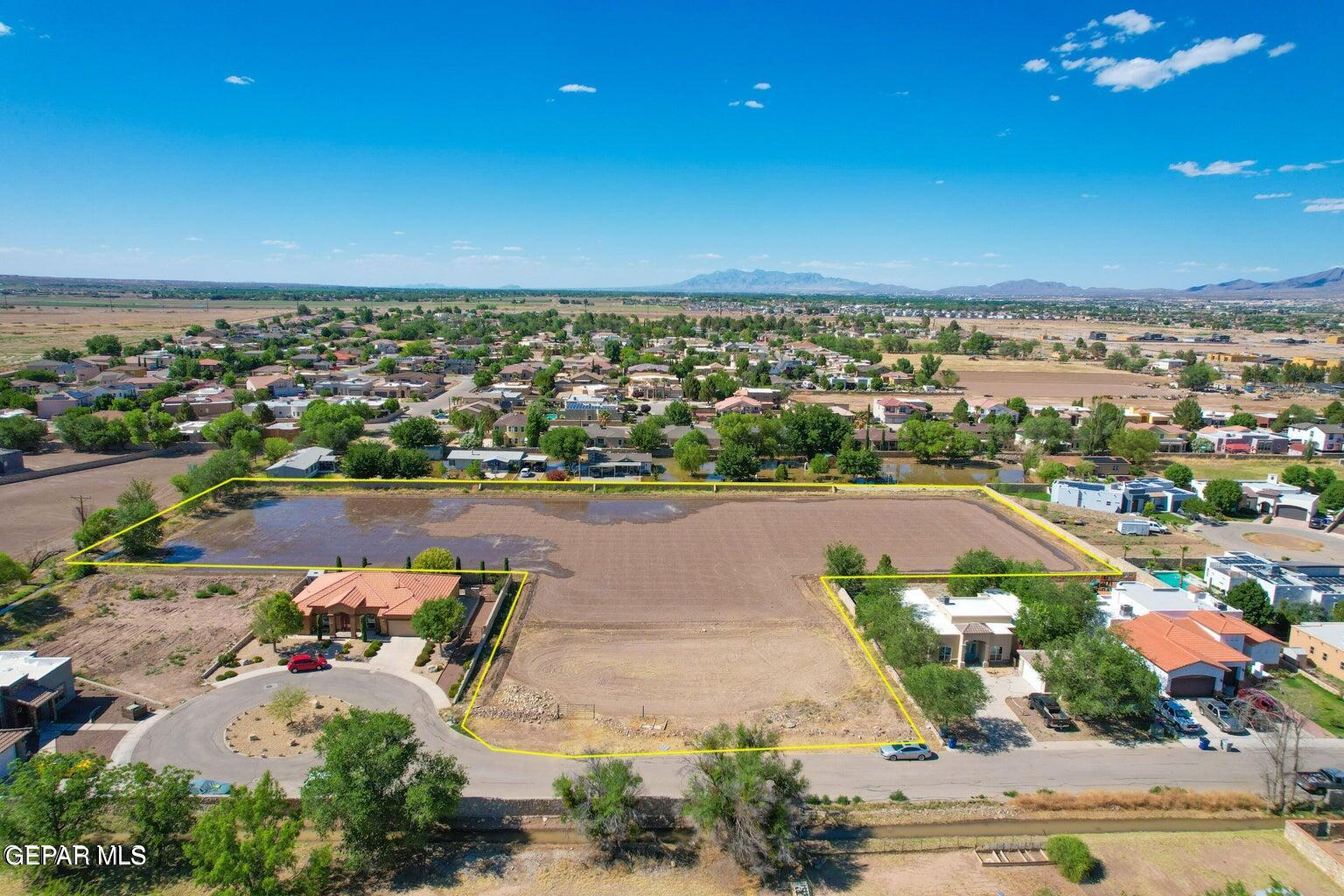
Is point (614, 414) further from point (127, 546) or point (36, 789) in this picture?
point (36, 789)

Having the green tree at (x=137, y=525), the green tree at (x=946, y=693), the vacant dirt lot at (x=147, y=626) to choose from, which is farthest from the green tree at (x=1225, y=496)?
the green tree at (x=137, y=525)

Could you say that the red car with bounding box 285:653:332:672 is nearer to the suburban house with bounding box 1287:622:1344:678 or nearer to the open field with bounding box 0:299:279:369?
the suburban house with bounding box 1287:622:1344:678

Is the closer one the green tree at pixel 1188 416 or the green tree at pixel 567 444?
the green tree at pixel 567 444

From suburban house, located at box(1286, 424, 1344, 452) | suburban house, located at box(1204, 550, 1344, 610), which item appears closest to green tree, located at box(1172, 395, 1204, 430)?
suburban house, located at box(1286, 424, 1344, 452)

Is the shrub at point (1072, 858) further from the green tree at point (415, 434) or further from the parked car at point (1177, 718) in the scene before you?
the green tree at point (415, 434)

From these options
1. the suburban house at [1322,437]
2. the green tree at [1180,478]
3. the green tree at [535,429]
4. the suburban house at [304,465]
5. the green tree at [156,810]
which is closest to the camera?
the green tree at [156,810]

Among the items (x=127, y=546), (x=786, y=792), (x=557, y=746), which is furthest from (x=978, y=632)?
(x=127, y=546)

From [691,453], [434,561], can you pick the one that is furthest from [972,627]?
[691,453]

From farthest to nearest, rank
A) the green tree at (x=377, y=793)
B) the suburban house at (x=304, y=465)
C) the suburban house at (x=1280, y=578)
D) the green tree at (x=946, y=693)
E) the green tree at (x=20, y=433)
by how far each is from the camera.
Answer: the green tree at (x=20, y=433)
the suburban house at (x=304, y=465)
the suburban house at (x=1280, y=578)
the green tree at (x=946, y=693)
the green tree at (x=377, y=793)
